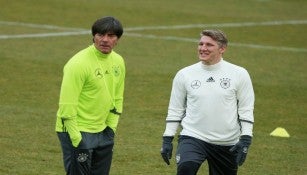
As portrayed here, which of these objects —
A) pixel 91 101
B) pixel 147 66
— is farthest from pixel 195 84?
pixel 147 66

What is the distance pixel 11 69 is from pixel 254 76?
6023 millimetres

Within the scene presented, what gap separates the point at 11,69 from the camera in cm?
2167

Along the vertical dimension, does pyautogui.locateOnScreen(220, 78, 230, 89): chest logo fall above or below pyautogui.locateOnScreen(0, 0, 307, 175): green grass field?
above

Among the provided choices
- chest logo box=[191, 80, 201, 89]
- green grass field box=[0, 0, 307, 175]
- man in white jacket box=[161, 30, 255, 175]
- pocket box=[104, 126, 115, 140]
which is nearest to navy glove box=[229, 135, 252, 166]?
man in white jacket box=[161, 30, 255, 175]

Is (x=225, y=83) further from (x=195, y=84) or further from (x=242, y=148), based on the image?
(x=242, y=148)

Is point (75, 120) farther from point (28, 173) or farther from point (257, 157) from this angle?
point (257, 157)

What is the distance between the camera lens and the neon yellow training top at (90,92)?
8883mm

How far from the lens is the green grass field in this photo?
14266 mm

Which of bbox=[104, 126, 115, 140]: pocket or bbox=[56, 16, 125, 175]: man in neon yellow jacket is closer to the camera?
bbox=[56, 16, 125, 175]: man in neon yellow jacket

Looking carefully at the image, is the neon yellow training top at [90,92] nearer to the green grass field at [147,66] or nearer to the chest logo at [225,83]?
the chest logo at [225,83]

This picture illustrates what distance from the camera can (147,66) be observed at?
74.5 ft

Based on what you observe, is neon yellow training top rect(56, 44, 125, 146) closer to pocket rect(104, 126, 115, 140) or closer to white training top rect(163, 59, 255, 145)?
pocket rect(104, 126, 115, 140)

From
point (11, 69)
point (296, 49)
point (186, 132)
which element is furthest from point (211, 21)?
point (186, 132)

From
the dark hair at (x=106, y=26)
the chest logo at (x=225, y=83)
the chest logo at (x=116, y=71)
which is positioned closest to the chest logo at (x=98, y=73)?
the chest logo at (x=116, y=71)
